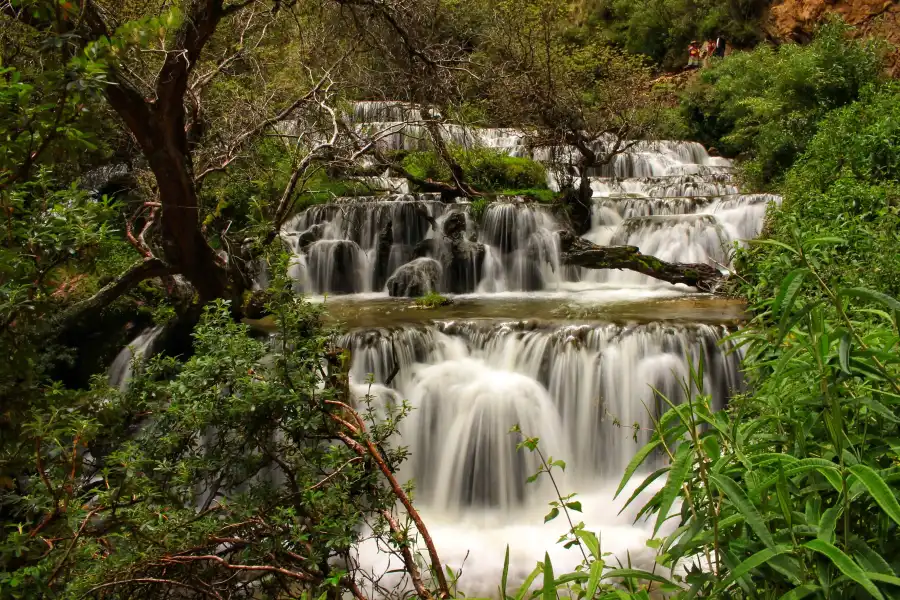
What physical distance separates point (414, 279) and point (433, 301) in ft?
3.73

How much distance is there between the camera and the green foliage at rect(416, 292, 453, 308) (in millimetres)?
9883

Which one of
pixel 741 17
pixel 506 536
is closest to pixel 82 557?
pixel 506 536

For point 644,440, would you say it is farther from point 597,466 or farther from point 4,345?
point 4,345

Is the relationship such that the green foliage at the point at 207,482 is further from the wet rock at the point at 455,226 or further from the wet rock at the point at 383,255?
the wet rock at the point at 455,226

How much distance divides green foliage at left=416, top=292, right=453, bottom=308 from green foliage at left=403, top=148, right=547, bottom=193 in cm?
461

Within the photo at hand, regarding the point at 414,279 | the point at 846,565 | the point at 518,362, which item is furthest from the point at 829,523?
the point at 414,279

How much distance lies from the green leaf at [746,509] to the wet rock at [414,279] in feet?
31.6

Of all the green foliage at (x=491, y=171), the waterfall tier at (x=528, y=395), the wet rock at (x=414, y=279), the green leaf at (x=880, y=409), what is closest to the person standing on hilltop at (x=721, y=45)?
the green foliage at (x=491, y=171)

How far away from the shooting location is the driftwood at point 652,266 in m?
9.28

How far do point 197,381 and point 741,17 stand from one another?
23.6 metres

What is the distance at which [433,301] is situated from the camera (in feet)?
32.7

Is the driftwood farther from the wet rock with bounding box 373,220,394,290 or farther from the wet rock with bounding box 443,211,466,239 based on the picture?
the wet rock with bounding box 373,220,394,290

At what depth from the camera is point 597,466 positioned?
22.4ft

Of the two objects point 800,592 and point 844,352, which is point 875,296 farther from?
point 800,592
